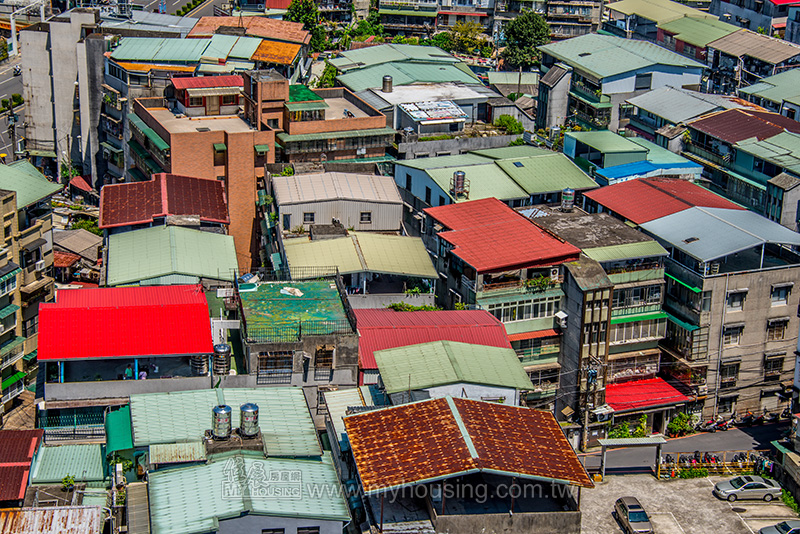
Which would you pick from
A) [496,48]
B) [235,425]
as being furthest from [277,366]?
[496,48]

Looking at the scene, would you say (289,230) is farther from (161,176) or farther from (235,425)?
(235,425)

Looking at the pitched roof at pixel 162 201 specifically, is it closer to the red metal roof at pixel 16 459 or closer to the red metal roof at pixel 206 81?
the red metal roof at pixel 206 81

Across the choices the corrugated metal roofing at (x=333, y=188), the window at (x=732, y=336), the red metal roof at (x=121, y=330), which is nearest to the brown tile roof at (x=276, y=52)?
the corrugated metal roofing at (x=333, y=188)

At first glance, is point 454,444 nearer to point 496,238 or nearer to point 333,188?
point 496,238

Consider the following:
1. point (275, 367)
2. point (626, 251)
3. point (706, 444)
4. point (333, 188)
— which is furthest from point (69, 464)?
point (706, 444)

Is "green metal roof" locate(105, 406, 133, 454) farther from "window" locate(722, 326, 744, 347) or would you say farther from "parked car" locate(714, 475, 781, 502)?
"window" locate(722, 326, 744, 347)
